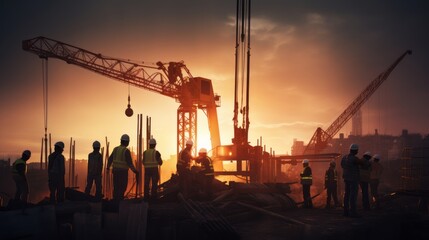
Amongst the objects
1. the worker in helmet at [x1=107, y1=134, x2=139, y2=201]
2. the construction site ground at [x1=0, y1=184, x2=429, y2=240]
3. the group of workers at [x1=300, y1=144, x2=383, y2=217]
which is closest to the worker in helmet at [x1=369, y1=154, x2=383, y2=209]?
the group of workers at [x1=300, y1=144, x2=383, y2=217]

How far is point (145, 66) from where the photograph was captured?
4528cm

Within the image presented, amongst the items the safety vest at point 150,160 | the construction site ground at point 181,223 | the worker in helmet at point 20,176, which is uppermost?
the safety vest at point 150,160

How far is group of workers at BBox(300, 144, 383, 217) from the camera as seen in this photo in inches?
422

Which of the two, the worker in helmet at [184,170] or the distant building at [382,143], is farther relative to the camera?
the distant building at [382,143]

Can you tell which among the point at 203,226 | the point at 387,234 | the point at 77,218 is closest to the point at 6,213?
the point at 77,218

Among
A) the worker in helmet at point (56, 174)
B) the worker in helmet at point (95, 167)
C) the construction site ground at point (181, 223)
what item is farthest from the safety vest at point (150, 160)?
the worker in helmet at point (56, 174)

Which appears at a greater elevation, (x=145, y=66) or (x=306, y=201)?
(x=145, y=66)

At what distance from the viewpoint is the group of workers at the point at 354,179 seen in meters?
10.7

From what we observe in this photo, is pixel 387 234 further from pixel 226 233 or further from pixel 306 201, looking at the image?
pixel 226 233

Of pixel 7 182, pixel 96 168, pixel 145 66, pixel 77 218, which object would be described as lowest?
pixel 7 182

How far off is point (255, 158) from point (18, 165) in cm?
1536

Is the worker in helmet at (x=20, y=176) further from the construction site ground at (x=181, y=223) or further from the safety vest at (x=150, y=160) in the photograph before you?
the safety vest at (x=150, y=160)

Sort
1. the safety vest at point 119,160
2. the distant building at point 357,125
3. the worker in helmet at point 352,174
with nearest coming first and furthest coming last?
the worker in helmet at point 352,174
the safety vest at point 119,160
the distant building at point 357,125

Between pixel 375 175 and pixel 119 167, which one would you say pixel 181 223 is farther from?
pixel 375 175
